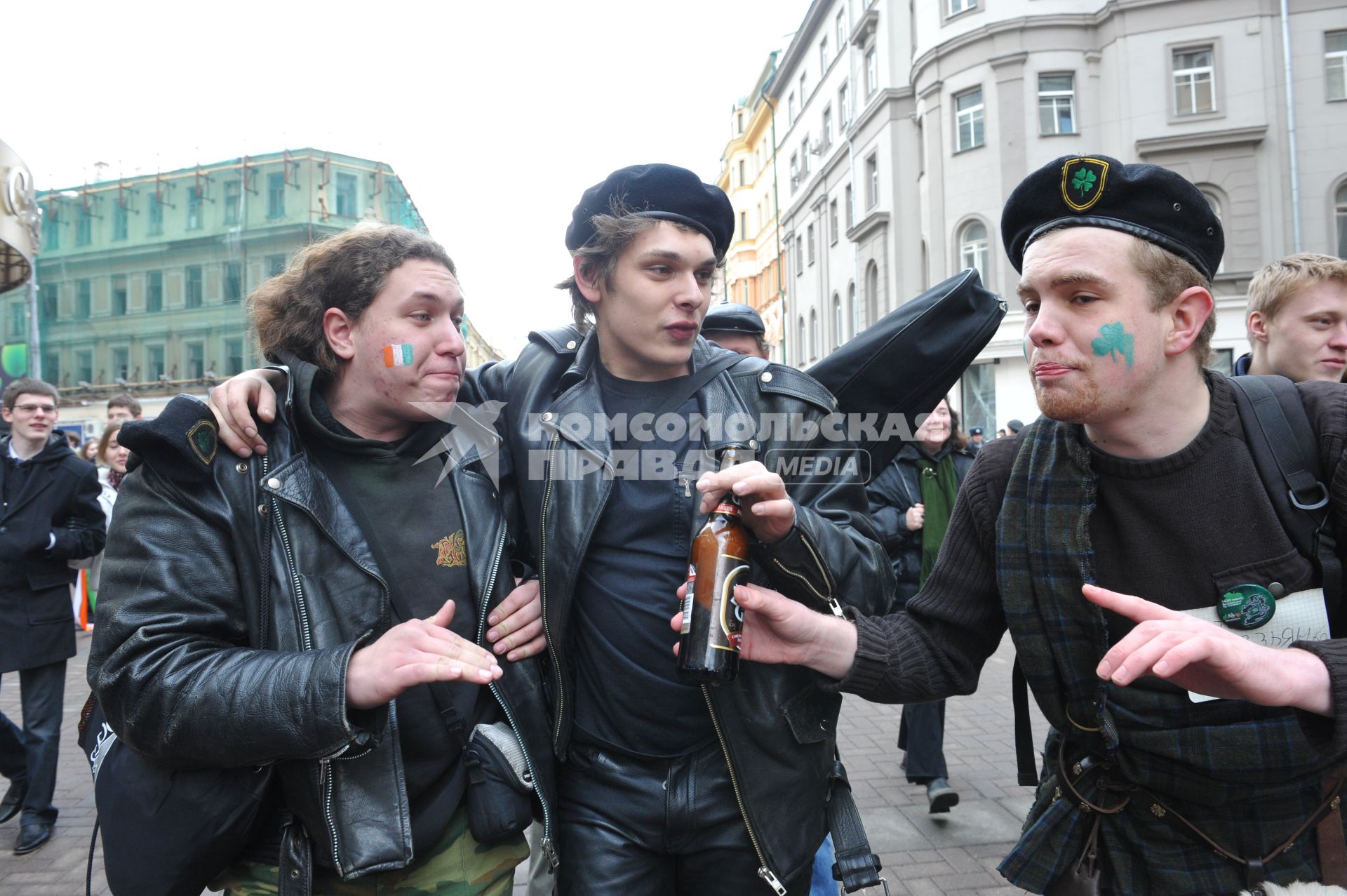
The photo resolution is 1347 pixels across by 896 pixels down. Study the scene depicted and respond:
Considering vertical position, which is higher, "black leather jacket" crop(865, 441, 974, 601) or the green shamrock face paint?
the green shamrock face paint

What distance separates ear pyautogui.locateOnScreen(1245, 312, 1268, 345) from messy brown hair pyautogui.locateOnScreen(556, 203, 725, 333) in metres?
2.42

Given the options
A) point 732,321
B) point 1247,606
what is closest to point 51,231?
point 732,321

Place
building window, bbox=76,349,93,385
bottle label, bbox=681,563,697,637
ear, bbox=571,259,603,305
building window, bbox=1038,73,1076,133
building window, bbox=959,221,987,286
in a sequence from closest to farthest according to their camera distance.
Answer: bottle label, bbox=681,563,697,637
ear, bbox=571,259,603,305
building window, bbox=1038,73,1076,133
building window, bbox=959,221,987,286
building window, bbox=76,349,93,385

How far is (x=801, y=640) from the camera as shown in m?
2.12

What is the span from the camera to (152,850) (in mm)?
1830

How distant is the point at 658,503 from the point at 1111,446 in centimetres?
106

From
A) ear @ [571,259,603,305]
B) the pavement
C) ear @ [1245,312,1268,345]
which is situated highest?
ear @ [571,259,603,305]

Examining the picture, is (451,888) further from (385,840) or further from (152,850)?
(152,850)

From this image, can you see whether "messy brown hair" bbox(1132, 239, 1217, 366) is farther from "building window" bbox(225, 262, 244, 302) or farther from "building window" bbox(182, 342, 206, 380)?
"building window" bbox(182, 342, 206, 380)

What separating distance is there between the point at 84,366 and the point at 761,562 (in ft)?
163

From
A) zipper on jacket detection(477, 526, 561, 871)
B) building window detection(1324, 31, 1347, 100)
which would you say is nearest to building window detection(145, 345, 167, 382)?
building window detection(1324, 31, 1347, 100)

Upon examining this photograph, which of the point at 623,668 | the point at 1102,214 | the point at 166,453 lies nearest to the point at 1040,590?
the point at 1102,214

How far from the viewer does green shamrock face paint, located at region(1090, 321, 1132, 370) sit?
1813 millimetres

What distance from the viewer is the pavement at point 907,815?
165 inches
